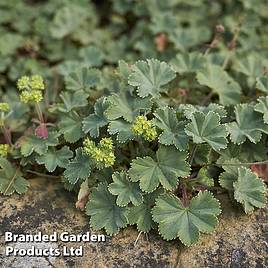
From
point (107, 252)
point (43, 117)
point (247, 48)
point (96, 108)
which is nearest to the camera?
point (107, 252)

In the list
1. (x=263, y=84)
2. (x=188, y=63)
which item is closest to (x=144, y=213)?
(x=263, y=84)

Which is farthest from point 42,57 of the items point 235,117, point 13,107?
point 235,117

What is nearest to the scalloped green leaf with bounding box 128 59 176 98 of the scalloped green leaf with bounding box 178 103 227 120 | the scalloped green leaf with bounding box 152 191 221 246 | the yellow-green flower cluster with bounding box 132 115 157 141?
the scalloped green leaf with bounding box 178 103 227 120

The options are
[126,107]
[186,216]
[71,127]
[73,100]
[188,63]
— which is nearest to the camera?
[186,216]

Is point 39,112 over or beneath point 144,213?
over

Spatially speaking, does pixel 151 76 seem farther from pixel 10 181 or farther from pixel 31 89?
pixel 10 181

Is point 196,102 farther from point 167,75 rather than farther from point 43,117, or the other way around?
point 43,117

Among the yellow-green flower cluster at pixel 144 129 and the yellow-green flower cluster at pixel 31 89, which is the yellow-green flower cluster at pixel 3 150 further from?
the yellow-green flower cluster at pixel 144 129
